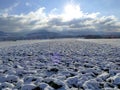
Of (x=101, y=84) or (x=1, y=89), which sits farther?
(x=101, y=84)

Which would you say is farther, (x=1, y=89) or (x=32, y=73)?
(x=32, y=73)

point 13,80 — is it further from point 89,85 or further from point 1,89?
point 89,85

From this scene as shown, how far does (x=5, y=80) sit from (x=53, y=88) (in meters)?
1.80

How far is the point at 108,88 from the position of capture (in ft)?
20.0

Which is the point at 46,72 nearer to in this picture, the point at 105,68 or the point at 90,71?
the point at 90,71

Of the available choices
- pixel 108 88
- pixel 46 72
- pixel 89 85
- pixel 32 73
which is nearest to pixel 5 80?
pixel 32 73

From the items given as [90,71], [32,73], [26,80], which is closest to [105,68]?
[90,71]

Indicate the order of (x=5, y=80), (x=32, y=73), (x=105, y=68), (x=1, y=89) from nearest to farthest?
(x=1, y=89)
(x=5, y=80)
(x=32, y=73)
(x=105, y=68)

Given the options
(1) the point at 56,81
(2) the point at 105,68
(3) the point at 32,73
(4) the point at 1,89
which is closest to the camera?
(4) the point at 1,89

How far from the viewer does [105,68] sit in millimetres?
9141

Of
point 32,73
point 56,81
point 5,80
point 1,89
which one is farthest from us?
point 32,73

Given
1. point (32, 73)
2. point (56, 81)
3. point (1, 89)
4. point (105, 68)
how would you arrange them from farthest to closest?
point (105, 68), point (32, 73), point (56, 81), point (1, 89)

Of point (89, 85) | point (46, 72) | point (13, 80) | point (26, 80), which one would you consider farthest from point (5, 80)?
point (89, 85)

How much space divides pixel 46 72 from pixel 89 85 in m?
2.52
